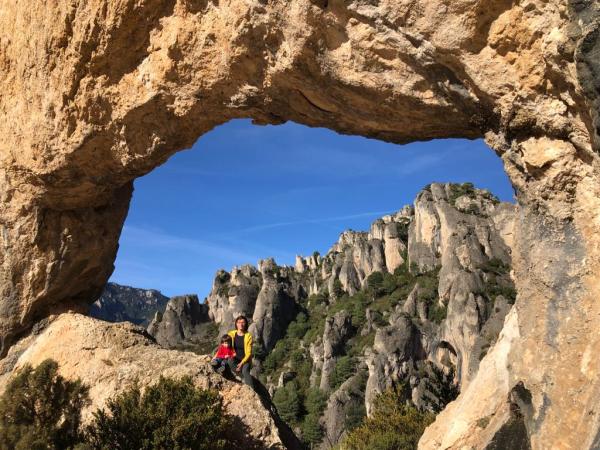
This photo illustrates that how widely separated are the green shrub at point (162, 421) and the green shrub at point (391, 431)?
13135mm

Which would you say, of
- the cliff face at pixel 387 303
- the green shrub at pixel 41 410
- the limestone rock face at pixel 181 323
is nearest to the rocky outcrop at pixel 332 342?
the cliff face at pixel 387 303

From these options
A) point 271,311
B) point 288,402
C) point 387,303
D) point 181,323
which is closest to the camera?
point 288,402

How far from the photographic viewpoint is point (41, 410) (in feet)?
26.7

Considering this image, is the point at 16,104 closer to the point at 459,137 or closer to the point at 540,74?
the point at 459,137

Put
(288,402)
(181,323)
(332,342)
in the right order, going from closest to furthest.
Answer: (288,402) < (332,342) < (181,323)

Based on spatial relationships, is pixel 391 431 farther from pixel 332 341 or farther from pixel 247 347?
pixel 332 341

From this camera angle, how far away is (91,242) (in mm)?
11516

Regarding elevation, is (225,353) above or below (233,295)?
below

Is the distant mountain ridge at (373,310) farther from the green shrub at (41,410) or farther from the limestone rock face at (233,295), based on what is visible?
the green shrub at (41,410)

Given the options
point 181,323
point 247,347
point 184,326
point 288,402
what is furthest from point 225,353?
point 184,326

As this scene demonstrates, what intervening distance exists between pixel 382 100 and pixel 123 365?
6.66 m

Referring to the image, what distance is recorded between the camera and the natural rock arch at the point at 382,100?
15.4ft

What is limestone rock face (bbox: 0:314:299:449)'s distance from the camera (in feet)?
29.3

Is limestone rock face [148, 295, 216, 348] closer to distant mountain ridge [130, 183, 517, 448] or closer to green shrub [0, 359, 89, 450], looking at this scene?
distant mountain ridge [130, 183, 517, 448]
